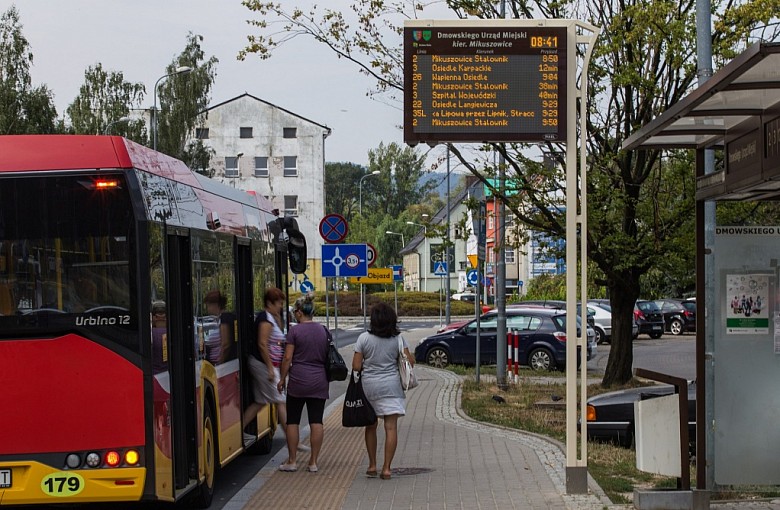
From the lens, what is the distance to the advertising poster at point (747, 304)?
853 cm

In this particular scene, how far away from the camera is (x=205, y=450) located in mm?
9258

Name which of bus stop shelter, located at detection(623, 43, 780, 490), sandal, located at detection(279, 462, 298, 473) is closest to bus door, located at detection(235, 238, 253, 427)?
sandal, located at detection(279, 462, 298, 473)

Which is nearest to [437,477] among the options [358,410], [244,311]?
[358,410]

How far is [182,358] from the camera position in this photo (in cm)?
860

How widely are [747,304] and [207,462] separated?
14.6ft

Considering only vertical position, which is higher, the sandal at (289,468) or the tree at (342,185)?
the tree at (342,185)

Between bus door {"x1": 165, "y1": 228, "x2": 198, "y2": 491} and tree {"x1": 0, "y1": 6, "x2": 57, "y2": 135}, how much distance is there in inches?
1760

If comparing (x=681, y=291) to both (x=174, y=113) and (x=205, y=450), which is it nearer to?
(x=174, y=113)

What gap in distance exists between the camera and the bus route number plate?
7.60m

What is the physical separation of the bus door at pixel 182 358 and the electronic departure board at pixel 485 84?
2.20m

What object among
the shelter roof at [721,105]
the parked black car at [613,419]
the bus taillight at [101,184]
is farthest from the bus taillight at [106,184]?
the parked black car at [613,419]

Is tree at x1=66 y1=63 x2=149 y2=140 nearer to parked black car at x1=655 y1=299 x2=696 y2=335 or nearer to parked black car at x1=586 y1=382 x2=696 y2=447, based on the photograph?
parked black car at x1=655 y1=299 x2=696 y2=335

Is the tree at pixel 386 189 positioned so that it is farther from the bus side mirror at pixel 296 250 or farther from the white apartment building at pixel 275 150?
the bus side mirror at pixel 296 250

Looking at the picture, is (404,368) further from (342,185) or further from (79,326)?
(342,185)
